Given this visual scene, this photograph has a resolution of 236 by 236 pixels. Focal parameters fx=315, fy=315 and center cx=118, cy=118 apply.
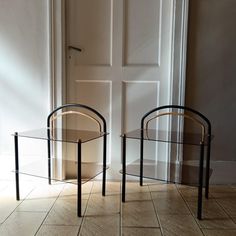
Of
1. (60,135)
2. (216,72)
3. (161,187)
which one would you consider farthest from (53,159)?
(216,72)

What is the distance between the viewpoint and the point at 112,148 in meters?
2.61

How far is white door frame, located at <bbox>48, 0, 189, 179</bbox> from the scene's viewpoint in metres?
2.38

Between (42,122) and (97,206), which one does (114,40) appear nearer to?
(42,122)

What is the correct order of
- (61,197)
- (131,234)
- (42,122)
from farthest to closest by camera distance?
(42,122) < (61,197) < (131,234)

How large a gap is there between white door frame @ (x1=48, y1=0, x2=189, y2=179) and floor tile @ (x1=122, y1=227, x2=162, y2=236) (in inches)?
34.6

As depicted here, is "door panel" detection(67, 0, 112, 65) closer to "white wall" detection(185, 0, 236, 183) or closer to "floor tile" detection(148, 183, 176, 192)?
"white wall" detection(185, 0, 236, 183)

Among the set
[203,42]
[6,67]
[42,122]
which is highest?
[203,42]

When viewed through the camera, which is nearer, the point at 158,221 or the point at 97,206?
the point at 158,221

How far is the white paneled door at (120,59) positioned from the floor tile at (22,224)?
920 millimetres

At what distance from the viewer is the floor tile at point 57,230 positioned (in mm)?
1682

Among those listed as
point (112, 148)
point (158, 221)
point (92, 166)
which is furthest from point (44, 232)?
point (112, 148)

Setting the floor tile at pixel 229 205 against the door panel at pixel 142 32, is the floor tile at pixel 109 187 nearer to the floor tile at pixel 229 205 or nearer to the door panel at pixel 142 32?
the floor tile at pixel 229 205

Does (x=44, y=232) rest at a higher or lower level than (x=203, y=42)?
lower

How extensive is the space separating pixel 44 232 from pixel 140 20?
1697mm
